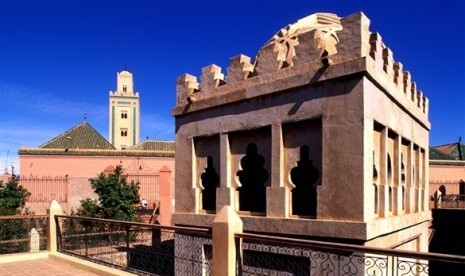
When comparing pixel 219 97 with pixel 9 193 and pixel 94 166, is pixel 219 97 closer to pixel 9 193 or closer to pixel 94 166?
pixel 9 193

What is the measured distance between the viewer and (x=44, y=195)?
72.7 ft

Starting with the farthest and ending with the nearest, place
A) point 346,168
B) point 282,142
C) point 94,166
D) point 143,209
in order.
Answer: point 94,166
point 143,209
point 282,142
point 346,168

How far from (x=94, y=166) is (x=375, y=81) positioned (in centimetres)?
2539

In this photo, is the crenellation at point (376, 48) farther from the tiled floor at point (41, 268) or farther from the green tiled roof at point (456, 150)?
the green tiled roof at point (456, 150)

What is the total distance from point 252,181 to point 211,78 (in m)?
2.25

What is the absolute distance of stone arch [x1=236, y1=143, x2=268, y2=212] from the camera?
6891 mm

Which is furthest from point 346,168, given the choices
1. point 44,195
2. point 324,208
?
point 44,195

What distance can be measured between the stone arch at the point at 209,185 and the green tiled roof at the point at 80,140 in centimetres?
2558

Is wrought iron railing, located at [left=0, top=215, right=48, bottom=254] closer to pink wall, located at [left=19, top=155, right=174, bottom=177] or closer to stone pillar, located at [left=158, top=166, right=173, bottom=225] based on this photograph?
stone pillar, located at [left=158, top=166, right=173, bottom=225]

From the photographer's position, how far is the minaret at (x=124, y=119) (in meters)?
65.8

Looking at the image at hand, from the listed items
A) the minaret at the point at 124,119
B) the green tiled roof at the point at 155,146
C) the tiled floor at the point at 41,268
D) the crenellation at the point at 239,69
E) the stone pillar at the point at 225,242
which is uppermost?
the minaret at the point at 124,119

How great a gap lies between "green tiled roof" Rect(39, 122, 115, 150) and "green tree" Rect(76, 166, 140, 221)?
14.2m

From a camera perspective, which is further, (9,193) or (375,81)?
(9,193)

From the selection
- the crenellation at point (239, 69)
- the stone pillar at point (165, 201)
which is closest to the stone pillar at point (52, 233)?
the crenellation at point (239, 69)
